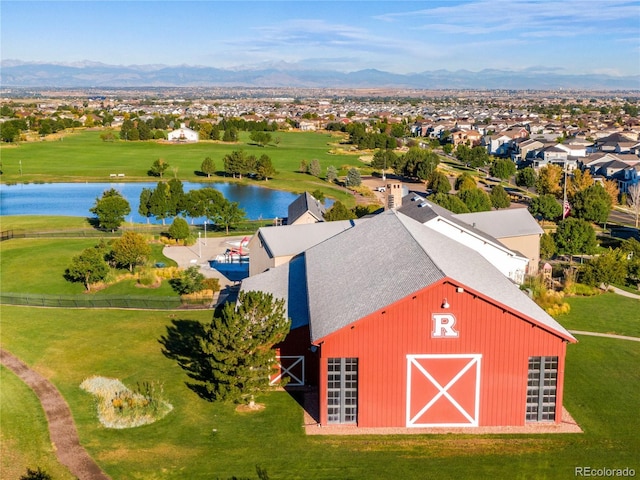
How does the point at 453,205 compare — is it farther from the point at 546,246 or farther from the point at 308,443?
the point at 308,443

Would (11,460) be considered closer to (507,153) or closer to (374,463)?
(374,463)

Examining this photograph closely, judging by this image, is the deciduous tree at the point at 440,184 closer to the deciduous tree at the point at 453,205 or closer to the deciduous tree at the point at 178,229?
the deciduous tree at the point at 453,205

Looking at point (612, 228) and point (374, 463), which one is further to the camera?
point (612, 228)

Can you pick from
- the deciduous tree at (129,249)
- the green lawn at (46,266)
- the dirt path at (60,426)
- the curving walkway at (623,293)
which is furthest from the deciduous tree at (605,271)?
the dirt path at (60,426)

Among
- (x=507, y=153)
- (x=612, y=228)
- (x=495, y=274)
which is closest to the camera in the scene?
(x=495, y=274)

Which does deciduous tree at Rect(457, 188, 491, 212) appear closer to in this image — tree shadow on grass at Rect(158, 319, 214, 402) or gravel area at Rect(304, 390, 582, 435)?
tree shadow on grass at Rect(158, 319, 214, 402)

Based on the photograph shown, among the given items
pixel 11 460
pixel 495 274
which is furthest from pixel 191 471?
pixel 495 274
